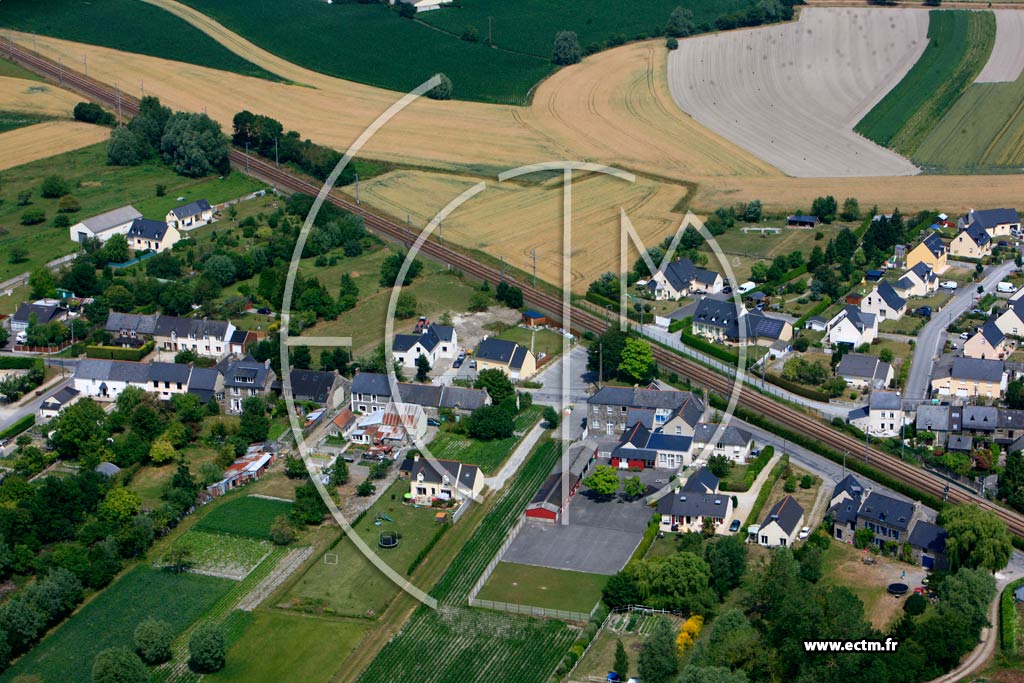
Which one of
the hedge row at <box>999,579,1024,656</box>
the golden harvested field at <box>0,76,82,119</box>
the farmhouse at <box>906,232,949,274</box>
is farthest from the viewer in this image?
the golden harvested field at <box>0,76,82,119</box>

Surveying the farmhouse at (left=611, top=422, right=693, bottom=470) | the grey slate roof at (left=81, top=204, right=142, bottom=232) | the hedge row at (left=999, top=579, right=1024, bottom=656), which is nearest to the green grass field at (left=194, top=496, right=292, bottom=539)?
the farmhouse at (left=611, top=422, right=693, bottom=470)

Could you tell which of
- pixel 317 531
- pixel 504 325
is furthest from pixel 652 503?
pixel 504 325

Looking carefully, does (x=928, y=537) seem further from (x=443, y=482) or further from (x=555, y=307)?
(x=555, y=307)

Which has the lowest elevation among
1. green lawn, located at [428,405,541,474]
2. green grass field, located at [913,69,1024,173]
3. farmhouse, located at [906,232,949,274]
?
green lawn, located at [428,405,541,474]

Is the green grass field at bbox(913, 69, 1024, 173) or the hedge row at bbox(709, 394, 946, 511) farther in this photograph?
the green grass field at bbox(913, 69, 1024, 173)

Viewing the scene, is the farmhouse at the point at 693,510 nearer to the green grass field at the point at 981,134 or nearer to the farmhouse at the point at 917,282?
the farmhouse at the point at 917,282

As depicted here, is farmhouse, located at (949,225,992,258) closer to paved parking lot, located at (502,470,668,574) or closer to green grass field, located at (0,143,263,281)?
paved parking lot, located at (502,470,668,574)
